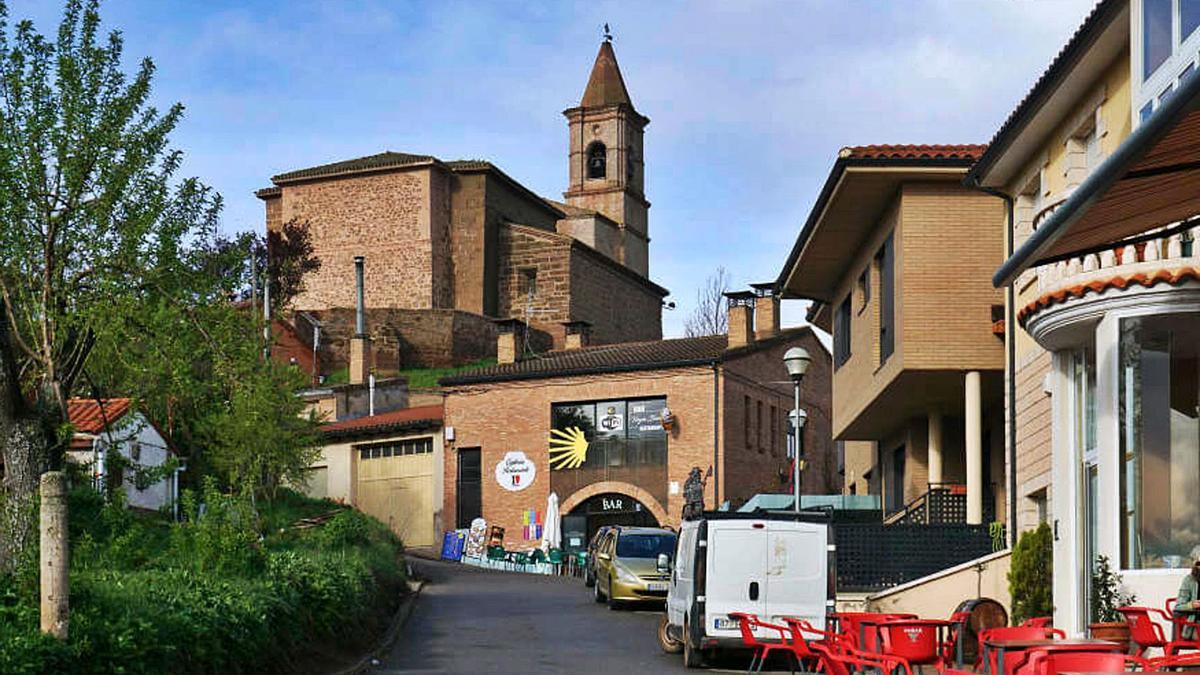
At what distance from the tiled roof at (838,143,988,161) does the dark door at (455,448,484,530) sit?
100 ft

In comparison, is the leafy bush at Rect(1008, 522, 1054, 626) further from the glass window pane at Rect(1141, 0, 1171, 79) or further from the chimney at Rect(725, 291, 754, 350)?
the chimney at Rect(725, 291, 754, 350)

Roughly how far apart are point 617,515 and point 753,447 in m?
4.89

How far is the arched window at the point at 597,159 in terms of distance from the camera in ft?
353

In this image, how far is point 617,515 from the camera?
180ft

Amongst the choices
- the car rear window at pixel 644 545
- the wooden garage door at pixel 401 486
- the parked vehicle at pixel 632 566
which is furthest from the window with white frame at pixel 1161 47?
the wooden garage door at pixel 401 486

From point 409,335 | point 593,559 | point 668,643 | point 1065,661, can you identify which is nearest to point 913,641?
point 1065,661

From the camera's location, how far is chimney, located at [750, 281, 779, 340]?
61.4 metres

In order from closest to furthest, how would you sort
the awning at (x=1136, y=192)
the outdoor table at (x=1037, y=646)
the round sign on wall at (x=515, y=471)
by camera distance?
the awning at (x=1136, y=192) < the outdoor table at (x=1037, y=646) < the round sign on wall at (x=515, y=471)

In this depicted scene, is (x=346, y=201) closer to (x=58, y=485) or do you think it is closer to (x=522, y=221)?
(x=522, y=221)

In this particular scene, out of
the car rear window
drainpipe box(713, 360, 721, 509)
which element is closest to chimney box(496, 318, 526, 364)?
drainpipe box(713, 360, 721, 509)

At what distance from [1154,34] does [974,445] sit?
39.4ft

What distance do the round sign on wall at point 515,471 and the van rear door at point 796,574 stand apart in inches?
1357

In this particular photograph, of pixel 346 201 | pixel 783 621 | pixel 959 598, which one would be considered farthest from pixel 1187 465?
pixel 346 201

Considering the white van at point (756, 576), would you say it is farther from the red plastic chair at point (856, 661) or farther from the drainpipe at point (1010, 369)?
the red plastic chair at point (856, 661)
